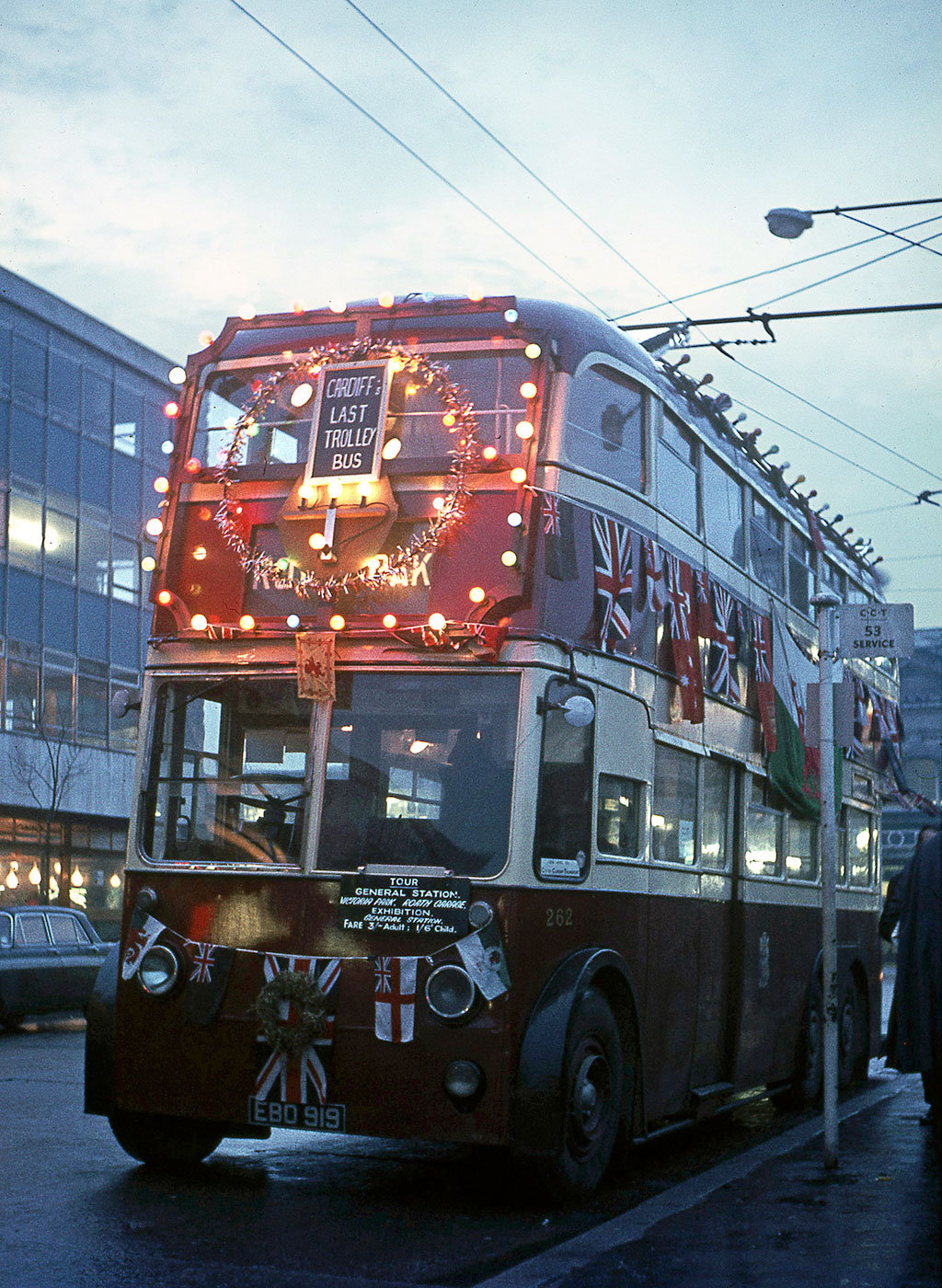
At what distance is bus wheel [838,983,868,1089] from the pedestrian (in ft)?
22.4

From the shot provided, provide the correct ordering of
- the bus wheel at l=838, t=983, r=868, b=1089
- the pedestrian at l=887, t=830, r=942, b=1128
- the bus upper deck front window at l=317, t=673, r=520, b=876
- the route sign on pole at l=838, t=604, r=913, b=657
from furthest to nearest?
the bus wheel at l=838, t=983, r=868, b=1089 → the route sign on pole at l=838, t=604, r=913, b=657 → the bus upper deck front window at l=317, t=673, r=520, b=876 → the pedestrian at l=887, t=830, r=942, b=1128

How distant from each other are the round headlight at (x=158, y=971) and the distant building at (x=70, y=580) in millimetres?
25678

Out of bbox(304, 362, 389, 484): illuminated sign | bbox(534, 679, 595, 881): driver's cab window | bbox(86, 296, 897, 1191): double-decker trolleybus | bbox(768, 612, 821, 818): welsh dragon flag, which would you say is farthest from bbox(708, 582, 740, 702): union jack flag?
bbox(304, 362, 389, 484): illuminated sign

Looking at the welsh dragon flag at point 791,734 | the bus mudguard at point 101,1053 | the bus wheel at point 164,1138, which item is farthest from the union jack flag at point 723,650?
the bus mudguard at point 101,1053

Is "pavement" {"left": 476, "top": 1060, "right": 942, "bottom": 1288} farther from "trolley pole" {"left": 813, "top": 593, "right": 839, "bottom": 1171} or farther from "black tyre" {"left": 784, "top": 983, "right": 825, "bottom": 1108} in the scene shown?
"black tyre" {"left": 784, "top": 983, "right": 825, "bottom": 1108}

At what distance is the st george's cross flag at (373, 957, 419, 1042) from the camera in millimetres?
8070

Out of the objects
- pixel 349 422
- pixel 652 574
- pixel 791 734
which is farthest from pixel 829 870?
pixel 349 422

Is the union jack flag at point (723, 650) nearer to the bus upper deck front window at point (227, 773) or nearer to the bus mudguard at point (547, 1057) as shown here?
the bus mudguard at point (547, 1057)

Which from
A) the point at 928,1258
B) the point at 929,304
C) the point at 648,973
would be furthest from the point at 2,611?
the point at 928,1258

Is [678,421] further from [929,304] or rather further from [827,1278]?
[827,1278]

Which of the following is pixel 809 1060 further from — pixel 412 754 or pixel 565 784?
pixel 412 754

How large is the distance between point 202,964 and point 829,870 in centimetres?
366

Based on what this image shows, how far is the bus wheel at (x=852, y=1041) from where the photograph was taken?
14648 mm

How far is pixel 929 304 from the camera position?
13383mm
